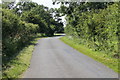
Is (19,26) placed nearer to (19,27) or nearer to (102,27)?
(19,27)

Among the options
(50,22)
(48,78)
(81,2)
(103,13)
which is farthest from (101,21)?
(50,22)

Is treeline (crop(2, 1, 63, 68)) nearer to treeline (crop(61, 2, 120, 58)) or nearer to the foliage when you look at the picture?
the foliage

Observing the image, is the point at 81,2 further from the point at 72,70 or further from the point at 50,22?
the point at 50,22

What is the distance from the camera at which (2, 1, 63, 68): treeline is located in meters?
17.2

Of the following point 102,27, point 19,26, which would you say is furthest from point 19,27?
point 102,27

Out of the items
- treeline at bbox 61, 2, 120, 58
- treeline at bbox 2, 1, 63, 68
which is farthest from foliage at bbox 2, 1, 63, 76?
treeline at bbox 61, 2, 120, 58

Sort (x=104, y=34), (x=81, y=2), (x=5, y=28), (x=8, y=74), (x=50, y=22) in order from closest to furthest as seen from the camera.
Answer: (x=8, y=74) → (x=5, y=28) → (x=104, y=34) → (x=81, y=2) → (x=50, y=22)

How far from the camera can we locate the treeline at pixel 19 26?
1719cm

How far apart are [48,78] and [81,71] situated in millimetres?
2505

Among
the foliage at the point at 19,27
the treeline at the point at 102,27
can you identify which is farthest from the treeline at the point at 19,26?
the treeline at the point at 102,27

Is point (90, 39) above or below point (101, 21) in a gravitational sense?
below

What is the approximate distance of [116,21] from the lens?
15.6m

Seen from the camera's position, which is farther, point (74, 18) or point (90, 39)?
point (74, 18)

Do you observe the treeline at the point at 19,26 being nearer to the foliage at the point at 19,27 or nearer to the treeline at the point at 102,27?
the foliage at the point at 19,27
